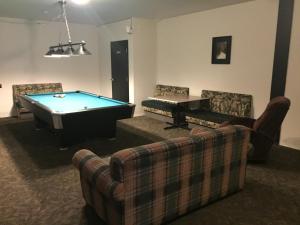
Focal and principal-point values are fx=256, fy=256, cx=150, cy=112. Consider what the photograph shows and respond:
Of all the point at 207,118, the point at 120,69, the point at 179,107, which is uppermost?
the point at 120,69

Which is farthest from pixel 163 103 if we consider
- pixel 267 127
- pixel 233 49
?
pixel 267 127

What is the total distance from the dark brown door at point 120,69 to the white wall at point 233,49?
89cm

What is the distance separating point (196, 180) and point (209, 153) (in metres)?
0.26

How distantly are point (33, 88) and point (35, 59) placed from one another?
779 mm

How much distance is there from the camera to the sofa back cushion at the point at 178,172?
1.87m

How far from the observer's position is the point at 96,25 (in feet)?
23.6

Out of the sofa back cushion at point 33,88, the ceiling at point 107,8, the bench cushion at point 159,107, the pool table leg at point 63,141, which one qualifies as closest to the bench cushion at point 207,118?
the bench cushion at point 159,107

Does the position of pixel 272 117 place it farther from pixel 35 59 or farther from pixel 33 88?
pixel 35 59

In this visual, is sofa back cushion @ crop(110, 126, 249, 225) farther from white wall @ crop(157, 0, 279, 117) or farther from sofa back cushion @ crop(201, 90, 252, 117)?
white wall @ crop(157, 0, 279, 117)

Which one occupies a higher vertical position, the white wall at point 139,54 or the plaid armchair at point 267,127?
the white wall at point 139,54

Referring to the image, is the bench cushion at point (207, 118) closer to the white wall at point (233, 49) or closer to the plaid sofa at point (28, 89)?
the white wall at point (233, 49)

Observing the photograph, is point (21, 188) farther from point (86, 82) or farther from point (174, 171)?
point (86, 82)

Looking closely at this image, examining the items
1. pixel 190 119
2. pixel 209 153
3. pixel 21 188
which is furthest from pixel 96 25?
pixel 209 153

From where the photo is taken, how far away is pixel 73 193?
276cm
